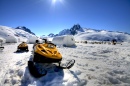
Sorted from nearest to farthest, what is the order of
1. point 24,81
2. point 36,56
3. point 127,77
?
point 24,81
point 127,77
point 36,56

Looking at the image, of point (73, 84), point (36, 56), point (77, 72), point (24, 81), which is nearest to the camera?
point (73, 84)

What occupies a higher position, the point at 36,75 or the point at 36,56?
the point at 36,56

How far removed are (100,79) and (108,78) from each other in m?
0.49

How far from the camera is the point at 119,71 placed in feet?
24.8

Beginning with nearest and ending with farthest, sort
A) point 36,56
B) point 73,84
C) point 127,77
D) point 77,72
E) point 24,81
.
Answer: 1. point 73,84
2. point 24,81
3. point 127,77
4. point 77,72
5. point 36,56

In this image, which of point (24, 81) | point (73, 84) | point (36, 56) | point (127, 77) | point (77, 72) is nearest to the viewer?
point (73, 84)

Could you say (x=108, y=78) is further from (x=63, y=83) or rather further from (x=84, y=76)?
(x=63, y=83)

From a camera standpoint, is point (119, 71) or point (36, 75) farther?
point (119, 71)

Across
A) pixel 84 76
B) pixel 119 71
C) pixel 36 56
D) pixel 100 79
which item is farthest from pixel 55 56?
pixel 119 71

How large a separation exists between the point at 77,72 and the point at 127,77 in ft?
8.95

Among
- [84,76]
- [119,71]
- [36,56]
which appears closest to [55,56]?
[36,56]

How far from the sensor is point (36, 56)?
25.7 feet

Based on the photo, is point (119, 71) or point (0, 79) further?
point (119, 71)

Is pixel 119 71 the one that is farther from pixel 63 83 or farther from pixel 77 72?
pixel 63 83
